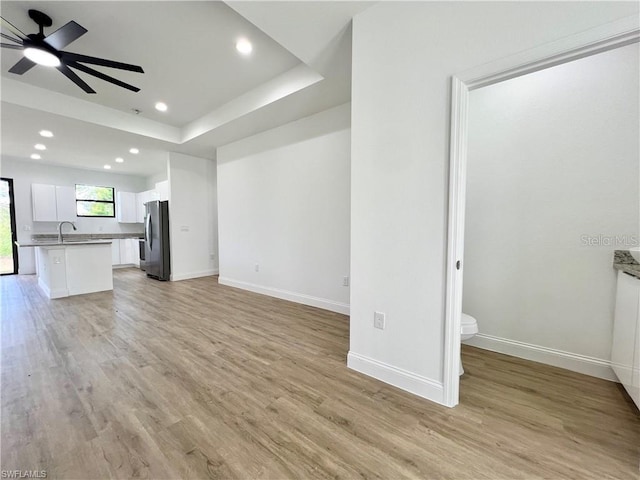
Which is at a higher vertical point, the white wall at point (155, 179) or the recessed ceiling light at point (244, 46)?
the recessed ceiling light at point (244, 46)

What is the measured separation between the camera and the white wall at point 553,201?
1.84 metres

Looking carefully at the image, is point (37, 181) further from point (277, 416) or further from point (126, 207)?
point (277, 416)

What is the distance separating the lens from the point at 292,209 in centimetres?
387

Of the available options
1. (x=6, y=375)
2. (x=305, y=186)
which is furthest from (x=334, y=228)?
(x=6, y=375)

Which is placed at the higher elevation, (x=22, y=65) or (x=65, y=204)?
(x=22, y=65)

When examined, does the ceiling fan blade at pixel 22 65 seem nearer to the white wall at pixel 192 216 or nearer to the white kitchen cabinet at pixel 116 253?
the white wall at pixel 192 216

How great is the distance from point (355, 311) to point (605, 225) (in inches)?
78.0

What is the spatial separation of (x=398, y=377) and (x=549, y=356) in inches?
53.3

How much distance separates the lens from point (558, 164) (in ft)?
6.65

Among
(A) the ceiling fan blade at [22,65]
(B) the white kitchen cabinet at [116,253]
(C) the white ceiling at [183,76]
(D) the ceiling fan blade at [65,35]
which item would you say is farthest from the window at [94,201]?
(D) the ceiling fan blade at [65,35]

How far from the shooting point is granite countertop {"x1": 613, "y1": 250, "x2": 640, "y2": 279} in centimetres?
162

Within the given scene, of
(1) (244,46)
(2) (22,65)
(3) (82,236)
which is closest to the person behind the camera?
(2) (22,65)

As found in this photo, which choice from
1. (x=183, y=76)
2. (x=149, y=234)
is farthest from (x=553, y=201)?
(x=149, y=234)

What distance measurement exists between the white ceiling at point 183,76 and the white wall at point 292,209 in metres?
0.32
